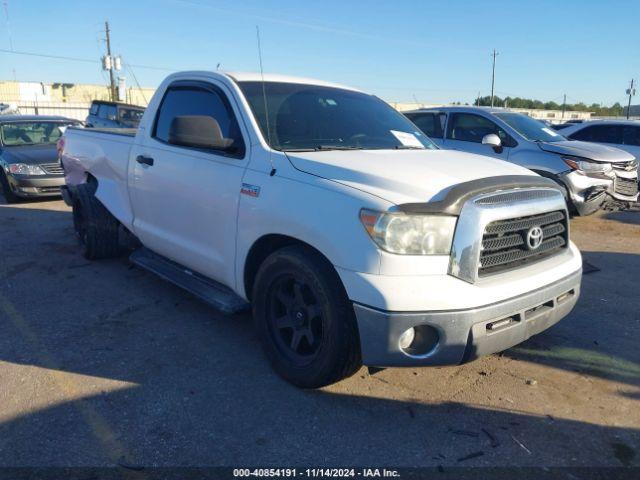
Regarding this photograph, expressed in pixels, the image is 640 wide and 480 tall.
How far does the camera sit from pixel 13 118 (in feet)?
36.5

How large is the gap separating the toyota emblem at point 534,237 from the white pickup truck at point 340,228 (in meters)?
0.01

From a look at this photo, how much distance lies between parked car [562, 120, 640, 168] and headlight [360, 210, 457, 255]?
10.7 m

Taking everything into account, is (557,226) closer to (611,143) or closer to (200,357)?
(200,357)

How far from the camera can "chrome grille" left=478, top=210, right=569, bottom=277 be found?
290cm

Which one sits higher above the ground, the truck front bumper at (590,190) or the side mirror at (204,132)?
the side mirror at (204,132)

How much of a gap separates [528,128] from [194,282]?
7.32 meters

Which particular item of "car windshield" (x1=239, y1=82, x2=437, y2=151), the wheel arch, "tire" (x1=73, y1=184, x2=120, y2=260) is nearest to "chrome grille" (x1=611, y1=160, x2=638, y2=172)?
"car windshield" (x1=239, y1=82, x2=437, y2=151)

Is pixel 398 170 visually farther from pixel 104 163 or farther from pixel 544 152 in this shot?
pixel 544 152

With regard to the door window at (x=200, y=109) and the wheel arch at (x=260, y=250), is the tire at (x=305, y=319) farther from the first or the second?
the door window at (x=200, y=109)

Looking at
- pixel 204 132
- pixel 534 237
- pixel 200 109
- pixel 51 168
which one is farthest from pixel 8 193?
pixel 534 237

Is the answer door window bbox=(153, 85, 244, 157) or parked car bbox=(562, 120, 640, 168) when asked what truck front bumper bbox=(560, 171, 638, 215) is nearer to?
parked car bbox=(562, 120, 640, 168)

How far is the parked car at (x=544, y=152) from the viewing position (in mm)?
8203

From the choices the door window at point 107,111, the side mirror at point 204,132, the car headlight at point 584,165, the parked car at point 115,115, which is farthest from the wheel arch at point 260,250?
the door window at point 107,111

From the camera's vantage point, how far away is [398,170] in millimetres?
3174
